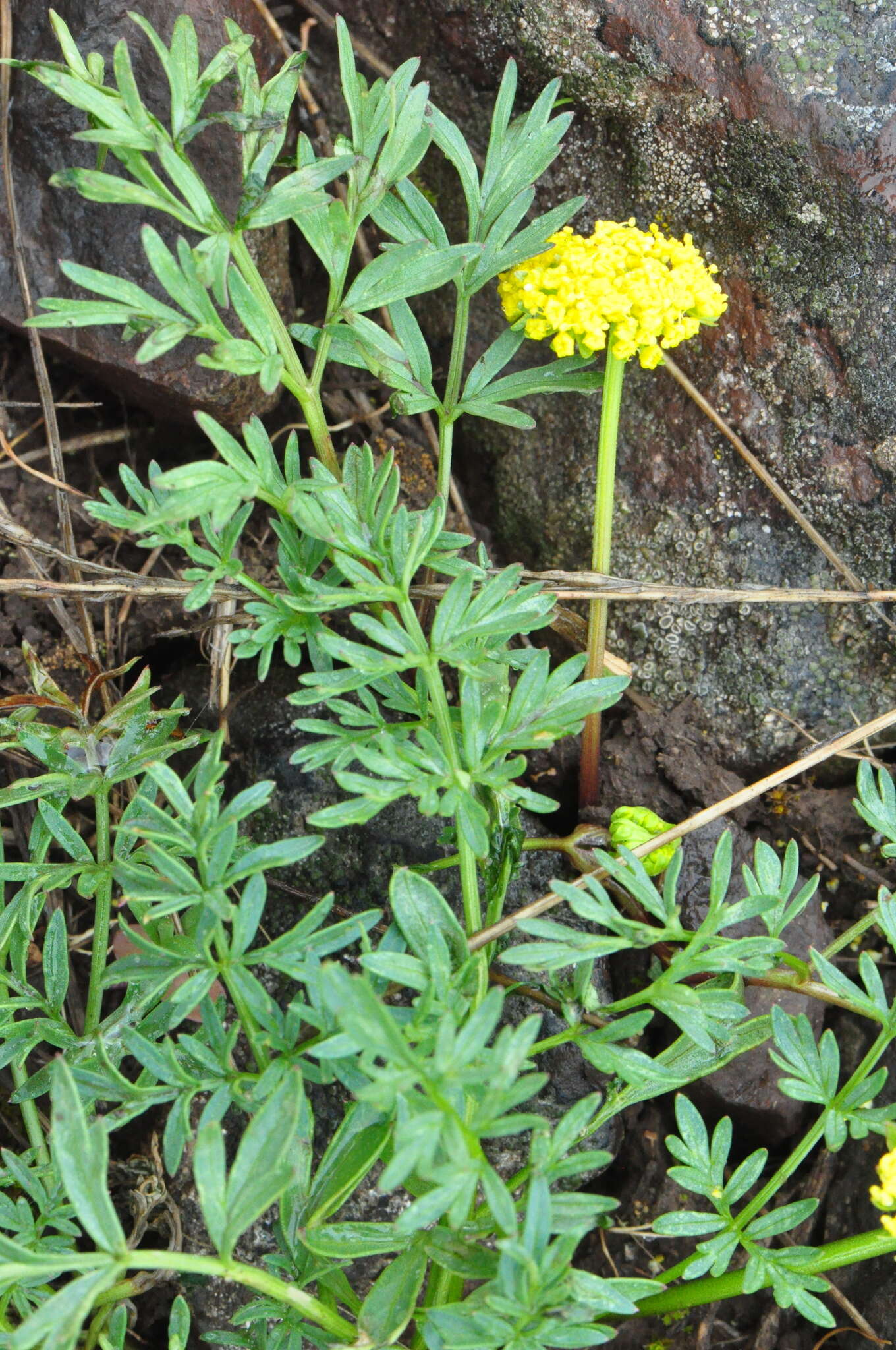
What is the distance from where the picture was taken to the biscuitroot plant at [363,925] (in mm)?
1439

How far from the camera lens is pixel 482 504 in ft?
8.68

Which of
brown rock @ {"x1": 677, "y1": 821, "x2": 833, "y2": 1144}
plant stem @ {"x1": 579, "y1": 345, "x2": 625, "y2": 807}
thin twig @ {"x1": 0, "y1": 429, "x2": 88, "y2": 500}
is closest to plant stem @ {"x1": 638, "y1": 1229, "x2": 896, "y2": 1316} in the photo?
brown rock @ {"x1": 677, "y1": 821, "x2": 833, "y2": 1144}

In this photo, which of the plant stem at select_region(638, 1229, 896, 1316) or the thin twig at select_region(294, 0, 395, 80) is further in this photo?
the thin twig at select_region(294, 0, 395, 80)

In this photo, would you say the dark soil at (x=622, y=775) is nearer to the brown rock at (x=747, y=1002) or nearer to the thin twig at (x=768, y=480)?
the brown rock at (x=747, y=1002)

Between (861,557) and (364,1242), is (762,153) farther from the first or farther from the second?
(364,1242)

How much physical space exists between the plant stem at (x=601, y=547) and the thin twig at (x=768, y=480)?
0.68 ft

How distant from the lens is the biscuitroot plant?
144 cm

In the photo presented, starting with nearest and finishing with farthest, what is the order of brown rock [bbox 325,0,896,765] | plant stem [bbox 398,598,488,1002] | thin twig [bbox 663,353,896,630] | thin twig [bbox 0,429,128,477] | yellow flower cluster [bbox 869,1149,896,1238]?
yellow flower cluster [bbox 869,1149,896,1238]
plant stem [bbox 398,598,488,1002]
brown rock [bbox 325,0,896,765]
thin twig [bbox 663,353,896,630]
thin twig [bbox 0,429,128,477]

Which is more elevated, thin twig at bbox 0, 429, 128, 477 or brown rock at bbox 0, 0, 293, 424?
brown rock at bbox 0, 0, 293, 424

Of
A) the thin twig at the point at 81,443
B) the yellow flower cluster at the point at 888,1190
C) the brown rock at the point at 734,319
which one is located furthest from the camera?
the thin twig at the point at 81,443

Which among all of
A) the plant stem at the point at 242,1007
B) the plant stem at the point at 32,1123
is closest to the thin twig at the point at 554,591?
the plant stem at the point at 242,1007

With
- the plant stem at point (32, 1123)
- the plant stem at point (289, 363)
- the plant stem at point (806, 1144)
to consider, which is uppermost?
the plant stem at point (289, 363)

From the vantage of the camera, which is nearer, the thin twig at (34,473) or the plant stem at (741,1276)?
the plant stem at (741,1276)

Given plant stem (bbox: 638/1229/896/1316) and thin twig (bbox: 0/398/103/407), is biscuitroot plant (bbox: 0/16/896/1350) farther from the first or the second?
thin twig (bbox: 0/398/103/407)
